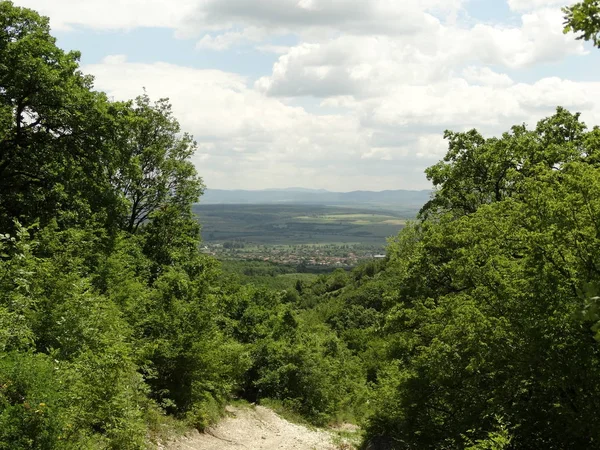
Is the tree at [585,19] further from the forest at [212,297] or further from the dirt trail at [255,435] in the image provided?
the dirt trail at [255,435]

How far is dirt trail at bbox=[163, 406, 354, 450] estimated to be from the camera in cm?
1716

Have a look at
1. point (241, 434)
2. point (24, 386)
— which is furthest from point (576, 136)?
point (24, 386)

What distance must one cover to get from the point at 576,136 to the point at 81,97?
2175cm

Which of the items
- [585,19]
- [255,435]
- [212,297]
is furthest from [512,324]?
[255,435]

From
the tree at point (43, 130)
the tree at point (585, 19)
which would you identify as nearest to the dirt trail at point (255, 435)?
the tree at point (43, 130)

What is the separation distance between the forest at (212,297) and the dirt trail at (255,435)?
725mm

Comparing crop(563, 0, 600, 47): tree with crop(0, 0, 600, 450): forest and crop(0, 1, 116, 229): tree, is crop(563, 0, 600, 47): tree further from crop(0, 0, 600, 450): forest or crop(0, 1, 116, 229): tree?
crop(0, 1, 116, 229): tree

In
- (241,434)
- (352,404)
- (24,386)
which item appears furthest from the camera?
(352,404)

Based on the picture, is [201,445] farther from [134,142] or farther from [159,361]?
[134,142]

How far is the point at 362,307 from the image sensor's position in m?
81.3

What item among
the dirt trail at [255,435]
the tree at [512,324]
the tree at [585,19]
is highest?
the tree at [585,19]

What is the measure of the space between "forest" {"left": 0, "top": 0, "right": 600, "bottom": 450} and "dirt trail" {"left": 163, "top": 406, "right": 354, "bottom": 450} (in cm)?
73

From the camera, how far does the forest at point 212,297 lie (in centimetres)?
960

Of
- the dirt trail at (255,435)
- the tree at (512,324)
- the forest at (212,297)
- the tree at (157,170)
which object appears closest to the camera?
the forest at (212,297)
